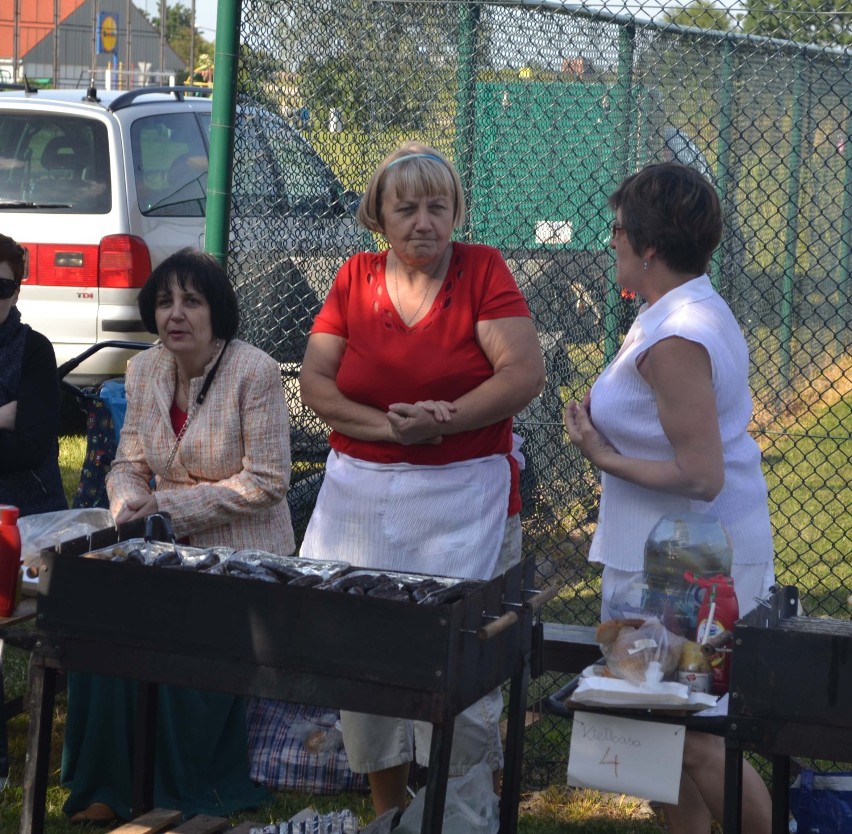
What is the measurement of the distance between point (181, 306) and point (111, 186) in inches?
158

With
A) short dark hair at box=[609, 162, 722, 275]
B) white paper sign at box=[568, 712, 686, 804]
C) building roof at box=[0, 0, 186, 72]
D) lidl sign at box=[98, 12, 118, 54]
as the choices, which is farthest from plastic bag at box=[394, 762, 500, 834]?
building roof at box=[0, 0, 186, 72]

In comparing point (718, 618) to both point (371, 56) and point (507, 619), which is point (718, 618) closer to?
point (507, 619)

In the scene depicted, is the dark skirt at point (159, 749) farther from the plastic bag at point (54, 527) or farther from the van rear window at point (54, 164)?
the van rear window at point (54, 164)

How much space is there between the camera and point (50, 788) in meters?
4.02

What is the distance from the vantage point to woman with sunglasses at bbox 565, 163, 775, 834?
2721mm

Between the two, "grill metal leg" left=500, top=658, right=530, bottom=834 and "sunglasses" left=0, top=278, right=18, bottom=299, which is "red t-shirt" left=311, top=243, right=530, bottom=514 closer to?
"grill metal leg" left=500, top=658, right=530, bottom=834

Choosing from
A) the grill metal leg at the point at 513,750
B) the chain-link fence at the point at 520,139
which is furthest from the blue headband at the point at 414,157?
the chain-link fence at the point at 520,139

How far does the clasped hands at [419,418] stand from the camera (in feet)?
10.3

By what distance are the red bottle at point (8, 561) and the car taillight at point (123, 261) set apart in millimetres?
4307

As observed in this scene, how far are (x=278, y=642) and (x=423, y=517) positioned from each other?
78cm

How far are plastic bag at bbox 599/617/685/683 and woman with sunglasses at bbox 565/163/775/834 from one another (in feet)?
0.96

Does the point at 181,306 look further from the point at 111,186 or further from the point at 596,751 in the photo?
the point at 111,186

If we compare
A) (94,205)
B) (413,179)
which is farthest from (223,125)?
(94,205)

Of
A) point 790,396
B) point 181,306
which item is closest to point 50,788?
point 181,306
